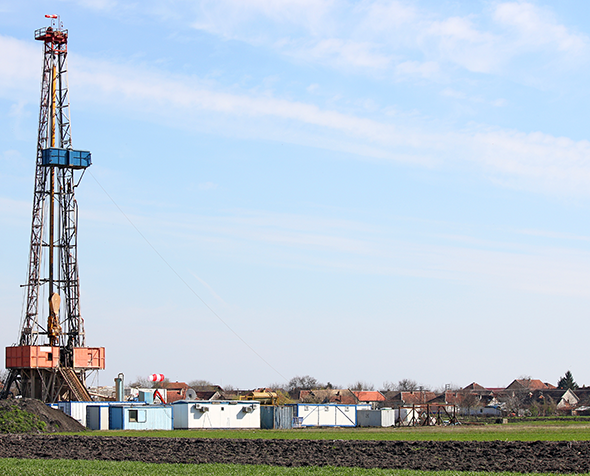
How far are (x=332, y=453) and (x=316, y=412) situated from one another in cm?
3848

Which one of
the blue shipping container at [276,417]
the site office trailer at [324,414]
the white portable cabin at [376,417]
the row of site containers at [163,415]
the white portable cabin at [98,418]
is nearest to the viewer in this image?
the row of site containers at [163,415]

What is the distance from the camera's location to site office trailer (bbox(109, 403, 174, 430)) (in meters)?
59.8

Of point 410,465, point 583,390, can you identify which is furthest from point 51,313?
point 583,390

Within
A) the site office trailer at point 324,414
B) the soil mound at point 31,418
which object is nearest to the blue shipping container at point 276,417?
the site office trailer at point 324,414

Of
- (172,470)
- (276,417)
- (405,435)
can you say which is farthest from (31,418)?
(172,470)

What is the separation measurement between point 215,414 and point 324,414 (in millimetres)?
11078

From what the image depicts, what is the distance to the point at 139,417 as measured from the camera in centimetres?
6025

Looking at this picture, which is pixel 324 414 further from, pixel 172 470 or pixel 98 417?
pixel 172 470

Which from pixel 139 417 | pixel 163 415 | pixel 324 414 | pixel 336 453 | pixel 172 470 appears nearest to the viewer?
pixel 172 470

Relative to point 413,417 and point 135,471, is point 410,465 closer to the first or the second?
point 135,471

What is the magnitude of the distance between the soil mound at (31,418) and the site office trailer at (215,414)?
8.12 metres

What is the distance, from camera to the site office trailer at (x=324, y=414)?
69.4 metres

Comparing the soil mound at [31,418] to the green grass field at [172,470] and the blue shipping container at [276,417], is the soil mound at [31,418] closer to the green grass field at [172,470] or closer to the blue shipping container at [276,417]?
the blue shipping container at [276,417]

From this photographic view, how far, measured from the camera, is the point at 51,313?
72.1 m
